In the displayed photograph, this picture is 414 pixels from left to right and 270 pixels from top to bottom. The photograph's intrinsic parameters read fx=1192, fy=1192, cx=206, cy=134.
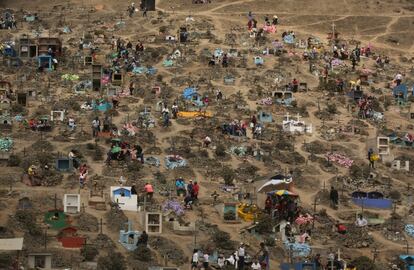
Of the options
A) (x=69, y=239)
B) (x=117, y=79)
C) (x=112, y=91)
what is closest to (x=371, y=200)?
(x=69, y=239)

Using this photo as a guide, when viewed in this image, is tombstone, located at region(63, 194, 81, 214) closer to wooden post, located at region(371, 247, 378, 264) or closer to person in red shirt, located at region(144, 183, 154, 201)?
person in red shirt, located at region(144, 183, 154, 201)

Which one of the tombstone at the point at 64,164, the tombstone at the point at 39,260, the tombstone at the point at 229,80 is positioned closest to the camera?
the tombstone at the point at 39,260

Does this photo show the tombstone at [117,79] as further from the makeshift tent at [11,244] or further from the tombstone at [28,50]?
the makeshift tent at [11,244]

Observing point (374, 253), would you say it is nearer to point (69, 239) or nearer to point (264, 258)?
point (264, 258)

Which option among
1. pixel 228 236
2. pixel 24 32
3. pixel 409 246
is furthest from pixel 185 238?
pixel 24 32

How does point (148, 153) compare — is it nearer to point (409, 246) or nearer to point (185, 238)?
point (185, 238)

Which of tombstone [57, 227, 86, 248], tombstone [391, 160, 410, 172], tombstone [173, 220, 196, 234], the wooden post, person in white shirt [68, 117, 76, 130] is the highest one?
person in white shirt [68, 117, 76, 130]

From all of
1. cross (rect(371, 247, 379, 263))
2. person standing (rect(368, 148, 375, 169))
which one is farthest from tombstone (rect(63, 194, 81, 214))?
person standing (rect(368, 148, 375, 169))

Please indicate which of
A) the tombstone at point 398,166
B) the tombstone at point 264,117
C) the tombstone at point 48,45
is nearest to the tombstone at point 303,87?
the tombstone at point 264,117
